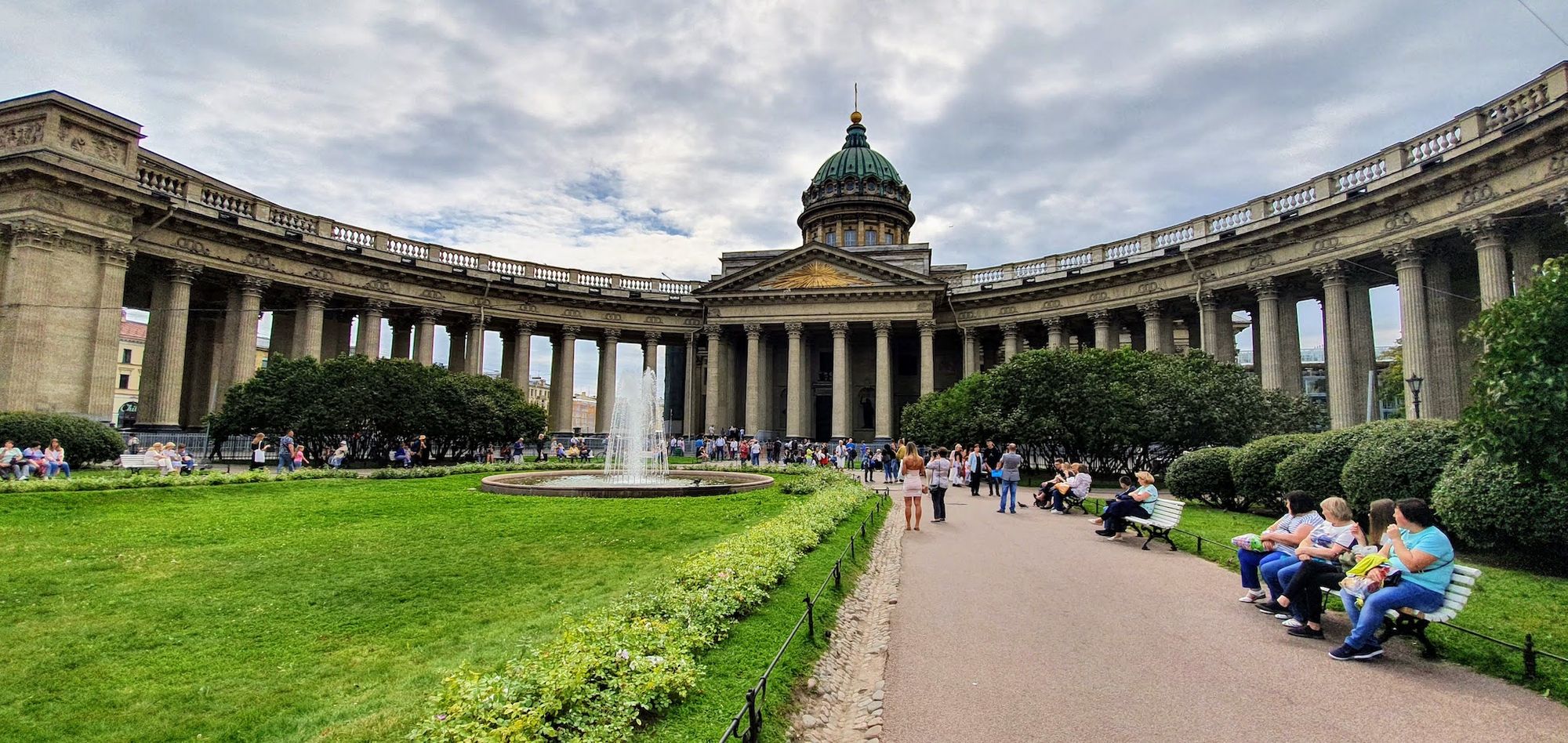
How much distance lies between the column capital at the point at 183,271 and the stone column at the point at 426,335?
1054 cm

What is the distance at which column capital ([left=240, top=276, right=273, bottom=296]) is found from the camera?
32156 mm

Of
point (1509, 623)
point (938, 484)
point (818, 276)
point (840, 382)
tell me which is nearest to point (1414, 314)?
point (938, 484)

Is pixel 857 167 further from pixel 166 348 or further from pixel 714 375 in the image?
pixel 166 348

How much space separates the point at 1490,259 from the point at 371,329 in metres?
45.8

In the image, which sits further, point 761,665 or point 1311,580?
point 1311,580

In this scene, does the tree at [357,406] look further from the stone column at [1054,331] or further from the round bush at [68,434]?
the stone column at [1054,331]

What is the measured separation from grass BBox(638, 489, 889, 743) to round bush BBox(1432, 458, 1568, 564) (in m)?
8.52

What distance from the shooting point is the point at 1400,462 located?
11.6m

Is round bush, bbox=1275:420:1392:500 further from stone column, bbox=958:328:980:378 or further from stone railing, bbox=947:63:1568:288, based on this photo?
stone column, bbox=958:328:980:378

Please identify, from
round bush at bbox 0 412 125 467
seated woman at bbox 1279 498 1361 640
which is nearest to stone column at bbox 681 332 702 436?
round bush at bbox 0 412 125 467

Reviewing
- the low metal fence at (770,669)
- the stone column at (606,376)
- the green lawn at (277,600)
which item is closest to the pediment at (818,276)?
the stone column at (606,376)

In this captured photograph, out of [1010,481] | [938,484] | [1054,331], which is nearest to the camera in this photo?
[938,484]

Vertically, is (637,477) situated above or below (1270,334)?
below

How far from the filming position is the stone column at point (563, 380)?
45.2m
